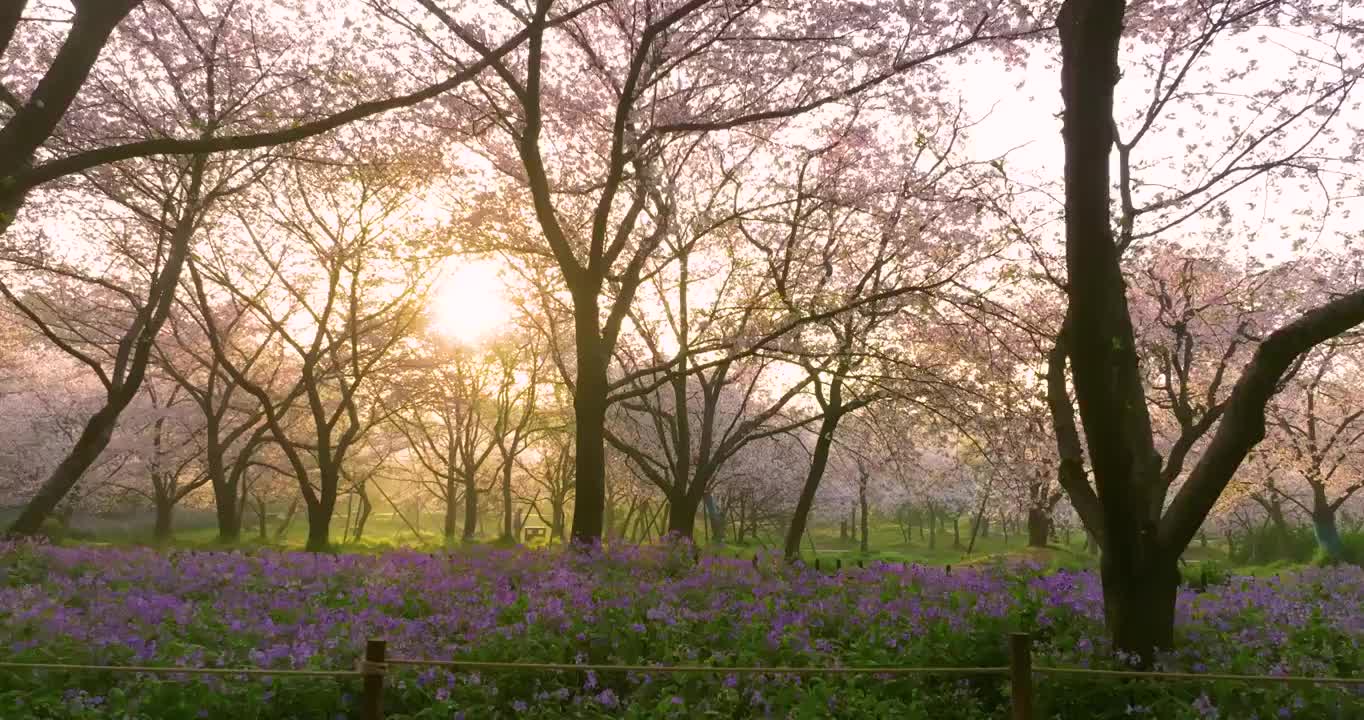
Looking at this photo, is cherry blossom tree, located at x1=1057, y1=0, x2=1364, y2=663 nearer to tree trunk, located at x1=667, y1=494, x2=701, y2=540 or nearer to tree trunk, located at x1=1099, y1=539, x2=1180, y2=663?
tree trunk, located at x1=1099, y1=539, x2=1180, y2=663

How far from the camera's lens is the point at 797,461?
184 ft

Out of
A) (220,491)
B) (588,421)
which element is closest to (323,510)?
(220,491)

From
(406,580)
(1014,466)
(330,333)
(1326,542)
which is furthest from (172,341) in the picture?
(1326,542)

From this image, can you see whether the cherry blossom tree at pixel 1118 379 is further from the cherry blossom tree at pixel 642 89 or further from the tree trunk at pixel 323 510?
the tree trunk at pixel 323 510

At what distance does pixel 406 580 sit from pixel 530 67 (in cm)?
718

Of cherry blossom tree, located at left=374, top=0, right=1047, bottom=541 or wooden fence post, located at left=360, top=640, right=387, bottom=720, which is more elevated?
cherry blossom tree, located at left=374, top=0, right=1047, bottom=541

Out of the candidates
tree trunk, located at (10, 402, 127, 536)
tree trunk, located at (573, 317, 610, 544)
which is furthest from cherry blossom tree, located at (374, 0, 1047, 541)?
tree trunk, located at (10, 402, 127, 536)

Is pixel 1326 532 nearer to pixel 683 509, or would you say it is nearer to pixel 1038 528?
pixel 1038 528

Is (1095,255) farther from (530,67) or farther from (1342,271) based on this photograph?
(1342,271)

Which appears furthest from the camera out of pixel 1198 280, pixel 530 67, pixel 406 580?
pixel 1198 280

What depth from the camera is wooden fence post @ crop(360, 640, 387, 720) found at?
5.02 m

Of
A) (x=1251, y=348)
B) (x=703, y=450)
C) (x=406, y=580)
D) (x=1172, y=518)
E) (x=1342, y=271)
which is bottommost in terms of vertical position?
(x=406, y=580)

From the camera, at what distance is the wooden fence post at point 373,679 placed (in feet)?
16.5

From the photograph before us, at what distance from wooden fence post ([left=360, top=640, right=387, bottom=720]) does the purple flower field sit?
0.89m
